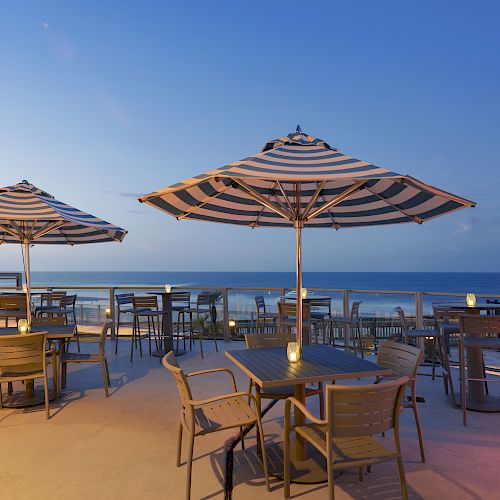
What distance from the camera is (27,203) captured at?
4.66 meters

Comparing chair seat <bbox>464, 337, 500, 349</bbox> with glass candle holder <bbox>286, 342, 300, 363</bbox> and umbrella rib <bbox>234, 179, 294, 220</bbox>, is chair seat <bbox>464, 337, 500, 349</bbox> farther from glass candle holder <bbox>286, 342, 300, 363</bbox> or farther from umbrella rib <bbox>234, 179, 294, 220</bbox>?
umbrella rib <bbox>234, 179, 294, 220</bbox>

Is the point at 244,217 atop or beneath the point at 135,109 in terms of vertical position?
beneath

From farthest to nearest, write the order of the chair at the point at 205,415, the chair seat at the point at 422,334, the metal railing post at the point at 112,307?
the metal railing post at the point at 112,307 < the chair seat at the point at 422,334 < the chair at the point at 205,415

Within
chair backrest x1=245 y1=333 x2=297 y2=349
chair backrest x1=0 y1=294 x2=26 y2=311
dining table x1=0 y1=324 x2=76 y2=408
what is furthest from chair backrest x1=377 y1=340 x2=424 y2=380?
chair backrest x1=0 y1=294 x2=26 y2=311

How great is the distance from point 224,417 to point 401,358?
1391mm

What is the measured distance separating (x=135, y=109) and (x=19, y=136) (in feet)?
14.6

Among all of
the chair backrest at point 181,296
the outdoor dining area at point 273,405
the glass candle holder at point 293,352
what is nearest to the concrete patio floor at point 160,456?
the outdoor dining area at point 273,405

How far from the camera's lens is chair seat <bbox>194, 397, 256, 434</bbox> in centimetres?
238

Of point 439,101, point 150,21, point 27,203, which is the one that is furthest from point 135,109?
point 439,101

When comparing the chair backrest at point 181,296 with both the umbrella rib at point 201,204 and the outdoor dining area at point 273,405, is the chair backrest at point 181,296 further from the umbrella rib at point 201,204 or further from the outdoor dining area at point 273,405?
the umbrella rib at point 201,204

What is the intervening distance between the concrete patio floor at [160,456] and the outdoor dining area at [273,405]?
0.01m

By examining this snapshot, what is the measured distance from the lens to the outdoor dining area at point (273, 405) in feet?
7.63

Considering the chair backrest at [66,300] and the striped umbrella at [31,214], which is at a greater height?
the striped umbrella at [31,214]

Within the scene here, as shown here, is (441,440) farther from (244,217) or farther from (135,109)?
(135,109)
